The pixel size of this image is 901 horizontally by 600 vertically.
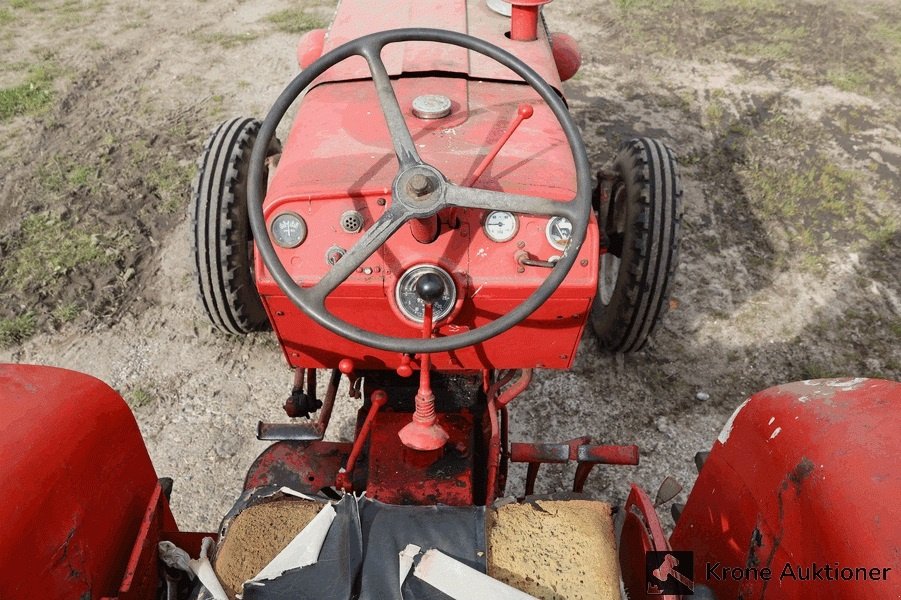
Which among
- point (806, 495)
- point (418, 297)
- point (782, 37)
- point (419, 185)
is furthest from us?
point (782, 37)

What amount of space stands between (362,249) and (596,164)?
3.02 meters

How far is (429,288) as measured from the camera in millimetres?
1620

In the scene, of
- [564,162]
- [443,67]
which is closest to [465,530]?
[564,162]

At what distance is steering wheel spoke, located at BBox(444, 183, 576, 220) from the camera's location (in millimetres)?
1577

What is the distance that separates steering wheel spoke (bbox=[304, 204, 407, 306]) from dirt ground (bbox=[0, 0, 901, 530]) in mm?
1326

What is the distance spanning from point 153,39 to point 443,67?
423cm

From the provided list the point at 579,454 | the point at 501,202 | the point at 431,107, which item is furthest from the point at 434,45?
the point at 579,454

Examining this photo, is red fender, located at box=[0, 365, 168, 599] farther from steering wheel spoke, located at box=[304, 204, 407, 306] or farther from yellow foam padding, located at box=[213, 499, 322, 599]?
steering wheel spoke, located at box=[304, 204, 407, 306]

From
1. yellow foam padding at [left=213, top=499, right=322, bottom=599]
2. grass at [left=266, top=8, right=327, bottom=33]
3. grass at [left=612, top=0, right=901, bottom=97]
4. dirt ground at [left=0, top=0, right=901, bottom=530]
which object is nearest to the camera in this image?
yellow foam padding at [left=213, top=499, right=322, bottom=599]

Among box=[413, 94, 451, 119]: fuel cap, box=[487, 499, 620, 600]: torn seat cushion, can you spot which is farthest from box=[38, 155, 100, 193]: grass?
box=[487, 499, 620, 600]: torn seat cushion

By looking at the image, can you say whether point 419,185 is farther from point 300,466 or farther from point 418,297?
point 300,466

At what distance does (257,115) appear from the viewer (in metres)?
4.66

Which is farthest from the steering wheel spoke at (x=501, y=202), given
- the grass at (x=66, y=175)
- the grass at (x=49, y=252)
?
the grass at (x=66, y=175)

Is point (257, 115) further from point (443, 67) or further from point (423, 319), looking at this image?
point (423, 319)
